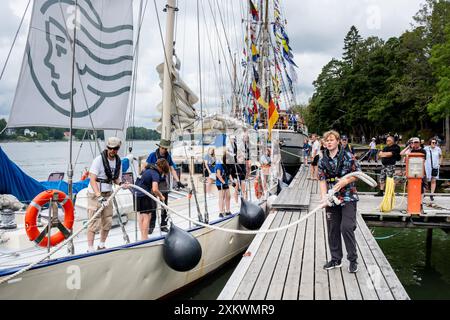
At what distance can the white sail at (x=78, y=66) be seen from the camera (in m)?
4.70

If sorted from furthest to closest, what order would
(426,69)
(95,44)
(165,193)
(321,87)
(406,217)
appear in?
(321,87) < (426,69) < (406,217) < (165,193) < (95,44)

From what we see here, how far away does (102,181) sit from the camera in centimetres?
576

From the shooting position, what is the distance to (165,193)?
7.03 metres

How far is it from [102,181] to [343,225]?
11.2ft

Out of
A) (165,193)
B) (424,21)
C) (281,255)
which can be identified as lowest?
(281,255)

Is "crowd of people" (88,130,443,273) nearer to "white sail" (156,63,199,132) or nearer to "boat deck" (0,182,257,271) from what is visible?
"boat deck" (0,182,257,271)

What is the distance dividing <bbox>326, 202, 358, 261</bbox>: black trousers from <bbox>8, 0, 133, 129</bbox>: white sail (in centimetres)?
334

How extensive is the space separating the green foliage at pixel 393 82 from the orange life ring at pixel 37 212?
99.2 ft

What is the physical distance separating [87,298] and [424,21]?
136 feet

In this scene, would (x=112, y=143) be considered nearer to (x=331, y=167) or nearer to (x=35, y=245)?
(x=35, y=245)

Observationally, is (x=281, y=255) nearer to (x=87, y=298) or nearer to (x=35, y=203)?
(x=87, y=298)

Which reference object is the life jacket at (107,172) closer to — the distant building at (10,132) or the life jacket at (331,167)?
the distant building at (10,132)

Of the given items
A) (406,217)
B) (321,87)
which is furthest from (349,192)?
(321,87)

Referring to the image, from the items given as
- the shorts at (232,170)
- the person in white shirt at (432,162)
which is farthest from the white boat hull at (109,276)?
the person in white shirt at (432,162)
